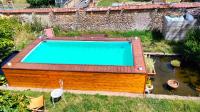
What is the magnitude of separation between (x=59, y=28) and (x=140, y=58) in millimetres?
8039

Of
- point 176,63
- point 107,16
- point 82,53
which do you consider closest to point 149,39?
point 176,63

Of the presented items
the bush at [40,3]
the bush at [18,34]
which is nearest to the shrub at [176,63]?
the bush at [18,34]

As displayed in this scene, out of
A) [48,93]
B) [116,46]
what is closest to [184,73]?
[116,46]

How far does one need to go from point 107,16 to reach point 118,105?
8125 millimetres

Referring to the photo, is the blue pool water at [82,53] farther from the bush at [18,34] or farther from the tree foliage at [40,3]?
the tree foliage at [40,3]

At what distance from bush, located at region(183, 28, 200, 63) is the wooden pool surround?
324 cm

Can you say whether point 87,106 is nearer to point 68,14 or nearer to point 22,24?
point 68,14

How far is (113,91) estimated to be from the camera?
12016mm

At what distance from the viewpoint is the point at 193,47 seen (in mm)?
13648

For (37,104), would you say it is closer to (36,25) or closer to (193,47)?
(36,25)

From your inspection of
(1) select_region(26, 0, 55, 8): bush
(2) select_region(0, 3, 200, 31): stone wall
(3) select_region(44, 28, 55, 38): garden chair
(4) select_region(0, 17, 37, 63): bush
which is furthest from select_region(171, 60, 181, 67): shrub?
(1) select_region(26, 0, 55, 8): bush

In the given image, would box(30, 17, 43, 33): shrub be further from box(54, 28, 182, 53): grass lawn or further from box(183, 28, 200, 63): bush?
box(183, 28, 200, 63): bush

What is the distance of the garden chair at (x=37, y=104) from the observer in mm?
10742

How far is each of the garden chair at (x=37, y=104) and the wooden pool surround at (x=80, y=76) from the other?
137 cm
